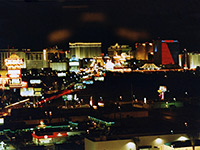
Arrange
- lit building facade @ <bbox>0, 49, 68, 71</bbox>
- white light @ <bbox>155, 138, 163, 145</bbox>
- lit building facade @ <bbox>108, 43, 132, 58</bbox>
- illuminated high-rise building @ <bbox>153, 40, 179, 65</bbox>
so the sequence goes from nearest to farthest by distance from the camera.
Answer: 1. white light @ <bbox>155, 138, 163, 145</bbox>
2. lit building facade @ <bbox>108, 43, 132, 58</bbox>
3. illuminated high-rise building @ <bbox>153, 40, 179, 65</bbox>
4. lit building facade @ <bbox>0, 49, 68, 71</bbox>

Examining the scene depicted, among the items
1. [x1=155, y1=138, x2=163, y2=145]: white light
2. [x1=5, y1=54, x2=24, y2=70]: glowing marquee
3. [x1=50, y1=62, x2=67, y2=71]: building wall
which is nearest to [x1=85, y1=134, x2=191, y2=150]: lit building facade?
[x1=155, y1=138, x2=163, y2=145]: white light

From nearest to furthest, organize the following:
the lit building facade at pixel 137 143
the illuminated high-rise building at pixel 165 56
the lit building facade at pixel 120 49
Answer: the lit building facade at pixel 137 143 < the lit building facade at pixel 120 49 < the illuminated high-rise building at pixel 165 56

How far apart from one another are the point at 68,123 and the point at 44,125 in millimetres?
296

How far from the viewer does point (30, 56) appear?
9.41m

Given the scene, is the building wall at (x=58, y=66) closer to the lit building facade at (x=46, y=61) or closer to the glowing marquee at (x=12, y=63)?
the lit building facade at (x=46, y=61)

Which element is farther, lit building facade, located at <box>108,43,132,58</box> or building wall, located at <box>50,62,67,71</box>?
building wall, located at <box>50,62,67,71</box>

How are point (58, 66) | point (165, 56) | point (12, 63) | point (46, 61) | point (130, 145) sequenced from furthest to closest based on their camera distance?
point (58, 66)
point (46, 61)
point (165, 56)
point (12, 63)
point (130, 145)

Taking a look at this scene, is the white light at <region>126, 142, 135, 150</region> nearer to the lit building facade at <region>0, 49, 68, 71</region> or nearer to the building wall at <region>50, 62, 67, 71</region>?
the lit building facade at <region>0, 49, 68, 71</region>

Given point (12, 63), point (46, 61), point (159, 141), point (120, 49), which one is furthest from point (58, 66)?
point (159, 141)

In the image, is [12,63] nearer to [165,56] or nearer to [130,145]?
[165,56]

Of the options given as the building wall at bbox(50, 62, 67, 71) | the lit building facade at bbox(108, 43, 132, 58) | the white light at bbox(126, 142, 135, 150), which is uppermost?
the lit building facade at bbox(108, 43, 132, 58)

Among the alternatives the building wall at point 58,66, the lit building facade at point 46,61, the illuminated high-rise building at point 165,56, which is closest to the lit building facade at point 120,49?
the illuminated high-rise building at point 165,56

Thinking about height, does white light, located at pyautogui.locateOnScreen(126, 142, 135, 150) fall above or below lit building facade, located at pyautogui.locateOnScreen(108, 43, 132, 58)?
below

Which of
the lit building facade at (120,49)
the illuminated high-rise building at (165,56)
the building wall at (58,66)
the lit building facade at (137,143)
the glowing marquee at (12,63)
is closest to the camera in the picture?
the lit building facade at (137,143)
